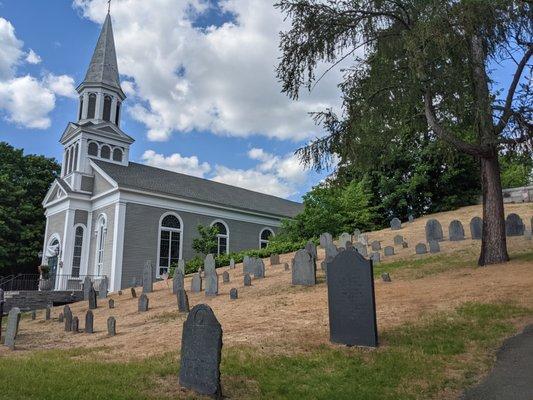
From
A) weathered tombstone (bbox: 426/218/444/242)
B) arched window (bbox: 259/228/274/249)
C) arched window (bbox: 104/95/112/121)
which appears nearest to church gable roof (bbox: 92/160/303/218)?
arched window (bbox: 259/228/274/249)

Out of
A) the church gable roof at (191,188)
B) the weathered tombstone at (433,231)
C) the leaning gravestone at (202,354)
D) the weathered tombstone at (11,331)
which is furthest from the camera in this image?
the church gable roof at (191,188)

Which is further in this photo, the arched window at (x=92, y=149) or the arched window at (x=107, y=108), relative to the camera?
the arched window at (x=107, y=108)

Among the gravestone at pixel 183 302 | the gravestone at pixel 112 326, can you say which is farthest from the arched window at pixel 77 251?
the gravestone at pixel 112 326

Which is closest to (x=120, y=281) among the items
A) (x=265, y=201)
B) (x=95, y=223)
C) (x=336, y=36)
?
(x=95, y=223)

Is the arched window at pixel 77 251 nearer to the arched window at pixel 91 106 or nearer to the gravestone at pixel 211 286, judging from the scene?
the arched window at pixel 91 106

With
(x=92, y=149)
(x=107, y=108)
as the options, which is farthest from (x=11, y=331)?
(x=107, y=108)

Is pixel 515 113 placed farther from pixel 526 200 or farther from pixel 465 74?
pixel 526 200

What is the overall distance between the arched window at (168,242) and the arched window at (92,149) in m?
7.04

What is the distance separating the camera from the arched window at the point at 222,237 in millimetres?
33250

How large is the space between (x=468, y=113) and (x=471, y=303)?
18.1ft

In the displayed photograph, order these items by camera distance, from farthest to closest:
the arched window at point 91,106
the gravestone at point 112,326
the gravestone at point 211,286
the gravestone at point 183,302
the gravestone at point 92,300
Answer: the arched window at point 91,106, the gravestone at point 92,300, the gravestone at point 211,286, the gravestone at point 183,302, the gravestone at point 112,326

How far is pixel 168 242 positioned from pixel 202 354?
82.1 ft

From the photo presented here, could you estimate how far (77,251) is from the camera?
29.5 meters

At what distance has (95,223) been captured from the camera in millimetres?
29906
